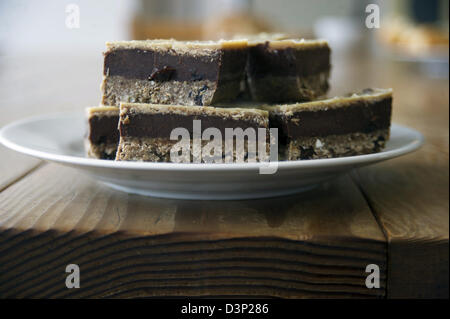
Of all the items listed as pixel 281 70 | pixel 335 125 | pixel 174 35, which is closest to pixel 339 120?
pixel 335 125

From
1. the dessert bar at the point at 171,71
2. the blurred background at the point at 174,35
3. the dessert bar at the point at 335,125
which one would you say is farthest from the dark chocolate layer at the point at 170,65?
the blurred background at the point at 174,35

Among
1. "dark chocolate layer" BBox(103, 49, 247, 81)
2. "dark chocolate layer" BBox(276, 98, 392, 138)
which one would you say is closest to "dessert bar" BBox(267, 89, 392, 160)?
"dark chocolate layer" BBox(276, 98, 392, 138)

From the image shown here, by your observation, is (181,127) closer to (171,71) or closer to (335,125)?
(171,71)

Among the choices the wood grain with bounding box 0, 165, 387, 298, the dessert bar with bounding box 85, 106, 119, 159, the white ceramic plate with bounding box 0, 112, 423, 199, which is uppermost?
the dessert bar with bounding box 85, 106, 119, 159

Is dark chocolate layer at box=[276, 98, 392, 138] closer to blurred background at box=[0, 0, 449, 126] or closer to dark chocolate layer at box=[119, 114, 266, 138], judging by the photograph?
dark chocolate layer at box=[119, 114, 266, 138]

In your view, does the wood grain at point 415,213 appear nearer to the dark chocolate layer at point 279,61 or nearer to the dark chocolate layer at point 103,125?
the dark chocolate layer at point 279,61

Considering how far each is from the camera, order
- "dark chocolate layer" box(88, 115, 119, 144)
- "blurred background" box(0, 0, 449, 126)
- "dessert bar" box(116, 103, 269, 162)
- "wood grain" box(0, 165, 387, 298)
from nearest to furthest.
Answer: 1. "wood grain" box(0, 165, 387, 298)
2. "dessert bar" box(116, 103, 269, 162)
3. "dark chocolate layer" box(88, 115, 119, 144)
4. "blurred background" box(0, 0, 449, 126)
